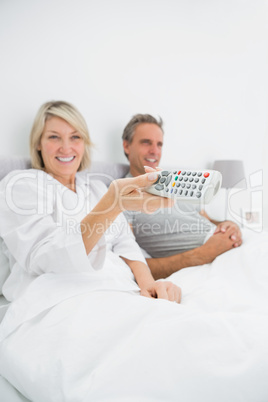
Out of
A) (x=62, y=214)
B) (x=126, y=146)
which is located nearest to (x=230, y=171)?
(x=126, y=146)


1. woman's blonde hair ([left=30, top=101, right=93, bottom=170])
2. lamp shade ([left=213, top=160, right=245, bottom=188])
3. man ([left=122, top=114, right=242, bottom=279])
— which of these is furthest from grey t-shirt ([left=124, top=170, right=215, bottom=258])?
lamp shade ([left=213, top=160, right=245, bottom=188])

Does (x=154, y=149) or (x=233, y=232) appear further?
(x=154, y=149)

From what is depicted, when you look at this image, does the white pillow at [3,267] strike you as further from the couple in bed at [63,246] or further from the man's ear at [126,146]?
the man's ear at [126,146]

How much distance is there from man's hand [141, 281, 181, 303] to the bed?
0.10m

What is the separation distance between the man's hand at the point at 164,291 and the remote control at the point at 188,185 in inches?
11.1

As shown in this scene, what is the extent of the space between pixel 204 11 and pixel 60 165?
148 cm

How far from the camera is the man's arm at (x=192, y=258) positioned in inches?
43.6

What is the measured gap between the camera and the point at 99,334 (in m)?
0.54

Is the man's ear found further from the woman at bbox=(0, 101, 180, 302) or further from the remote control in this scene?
the remote control

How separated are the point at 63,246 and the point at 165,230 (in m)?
0.60

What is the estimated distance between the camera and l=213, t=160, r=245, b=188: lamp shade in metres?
1.84

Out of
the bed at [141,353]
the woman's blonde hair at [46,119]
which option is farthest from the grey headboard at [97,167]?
the bed at [141,353]

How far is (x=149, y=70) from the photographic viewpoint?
1.58 m

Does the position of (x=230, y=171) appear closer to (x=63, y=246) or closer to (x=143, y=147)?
(x=143, y=147)
